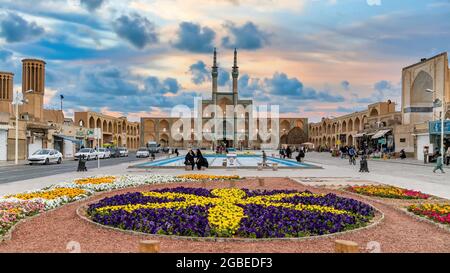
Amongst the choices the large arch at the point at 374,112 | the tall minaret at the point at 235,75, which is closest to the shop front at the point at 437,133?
the large arch at the point at 374,112

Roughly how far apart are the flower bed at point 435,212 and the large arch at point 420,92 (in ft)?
126

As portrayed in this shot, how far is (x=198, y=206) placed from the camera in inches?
344

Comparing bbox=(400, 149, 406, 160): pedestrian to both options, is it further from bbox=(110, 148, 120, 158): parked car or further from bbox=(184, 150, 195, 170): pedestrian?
bbox=(110, 148, 120, 158): parked car

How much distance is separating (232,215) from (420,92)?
42878mm

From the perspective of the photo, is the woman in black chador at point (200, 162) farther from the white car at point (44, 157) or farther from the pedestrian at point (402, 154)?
the pedestrian at point (402, 154)

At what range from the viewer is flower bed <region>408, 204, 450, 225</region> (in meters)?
7.82

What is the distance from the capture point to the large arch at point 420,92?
1718 inches

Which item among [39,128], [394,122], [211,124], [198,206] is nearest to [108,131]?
[211,124]

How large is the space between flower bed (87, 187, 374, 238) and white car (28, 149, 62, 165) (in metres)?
23.4

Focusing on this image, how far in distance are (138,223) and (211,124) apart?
86713mm

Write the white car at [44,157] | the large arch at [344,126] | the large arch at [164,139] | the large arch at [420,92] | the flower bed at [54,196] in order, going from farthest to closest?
1. the large arch at [164,139]
2. the large arch at [344,126]
3. the large arch at [420,92]
4. the white car at [44,157]
5. the flower bed at [54,196]

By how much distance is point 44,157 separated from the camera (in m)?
31.3

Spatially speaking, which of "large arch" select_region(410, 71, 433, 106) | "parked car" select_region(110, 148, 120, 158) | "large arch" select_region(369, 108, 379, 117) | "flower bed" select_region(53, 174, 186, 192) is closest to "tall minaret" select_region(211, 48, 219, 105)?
"large arch" select_region(369, 108, 379, 117)

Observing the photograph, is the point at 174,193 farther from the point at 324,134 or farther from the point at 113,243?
the point at 324,134
